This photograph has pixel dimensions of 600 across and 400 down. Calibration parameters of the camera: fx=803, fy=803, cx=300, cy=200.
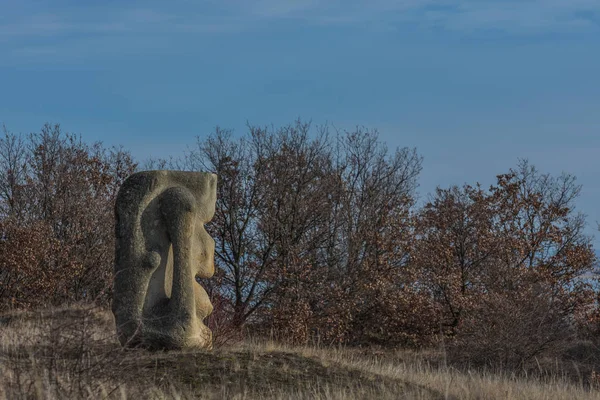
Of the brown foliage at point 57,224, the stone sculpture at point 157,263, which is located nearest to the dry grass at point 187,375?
the stone sculpture at point 157,263

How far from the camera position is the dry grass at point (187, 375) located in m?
7.09

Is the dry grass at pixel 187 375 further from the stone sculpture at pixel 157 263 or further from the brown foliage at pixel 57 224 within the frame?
the brown foliage at pixel 57 224

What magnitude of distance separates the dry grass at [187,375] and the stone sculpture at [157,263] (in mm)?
440

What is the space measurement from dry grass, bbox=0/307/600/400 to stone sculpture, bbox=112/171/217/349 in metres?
0.44

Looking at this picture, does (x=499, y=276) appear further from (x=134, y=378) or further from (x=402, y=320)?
(x=134, y=378)

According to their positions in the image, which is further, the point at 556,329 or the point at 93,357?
the point at 556,329

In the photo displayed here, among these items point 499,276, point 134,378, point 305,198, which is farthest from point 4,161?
point 134,378

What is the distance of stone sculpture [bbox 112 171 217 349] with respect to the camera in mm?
11688

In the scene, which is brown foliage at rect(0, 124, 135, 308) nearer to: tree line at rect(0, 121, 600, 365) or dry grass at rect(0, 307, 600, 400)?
tree line at rect(0, 121, 600, 365)

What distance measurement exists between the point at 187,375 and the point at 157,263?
2.14 m

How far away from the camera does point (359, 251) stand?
80.3 feet

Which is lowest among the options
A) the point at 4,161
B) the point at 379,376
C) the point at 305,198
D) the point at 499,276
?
the point at 379,376

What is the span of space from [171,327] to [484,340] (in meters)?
9.41

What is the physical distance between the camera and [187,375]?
406 inches
